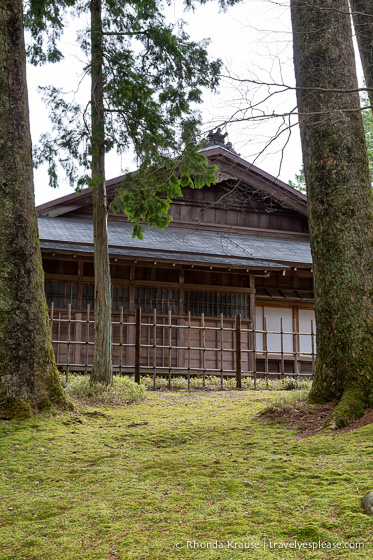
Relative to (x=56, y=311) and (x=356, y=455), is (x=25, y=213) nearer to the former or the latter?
(x=356, y=455)

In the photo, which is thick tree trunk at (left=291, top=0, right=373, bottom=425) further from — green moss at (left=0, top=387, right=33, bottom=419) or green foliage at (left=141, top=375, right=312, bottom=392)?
green foliage at (left=141, top=375, right=312, bottom=392)

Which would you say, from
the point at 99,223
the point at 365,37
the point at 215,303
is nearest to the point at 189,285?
the point at 215,303

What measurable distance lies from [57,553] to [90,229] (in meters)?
12.5

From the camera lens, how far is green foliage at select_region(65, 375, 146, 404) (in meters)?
8.55

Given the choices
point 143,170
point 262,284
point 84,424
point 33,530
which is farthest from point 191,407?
point 262,284

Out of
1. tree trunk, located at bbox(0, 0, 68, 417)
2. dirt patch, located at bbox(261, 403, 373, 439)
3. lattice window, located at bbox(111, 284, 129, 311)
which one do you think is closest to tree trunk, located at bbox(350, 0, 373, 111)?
dirt patch, located at bbox(261, 403, 373, 439)

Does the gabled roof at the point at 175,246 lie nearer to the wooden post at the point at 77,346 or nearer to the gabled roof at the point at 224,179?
the gabled roof at the point at 224,179

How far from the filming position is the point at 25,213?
6594 mm

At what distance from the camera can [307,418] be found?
5992mm

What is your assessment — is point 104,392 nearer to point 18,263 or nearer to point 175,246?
point 18,263

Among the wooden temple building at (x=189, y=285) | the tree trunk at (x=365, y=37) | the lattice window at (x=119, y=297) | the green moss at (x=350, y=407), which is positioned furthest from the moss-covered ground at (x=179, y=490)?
the lattice window at (x=119, y=297)

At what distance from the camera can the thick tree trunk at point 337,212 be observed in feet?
19.6

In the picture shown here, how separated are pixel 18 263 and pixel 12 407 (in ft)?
5.69

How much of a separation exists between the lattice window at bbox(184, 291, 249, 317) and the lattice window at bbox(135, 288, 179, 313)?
1.21 ft
